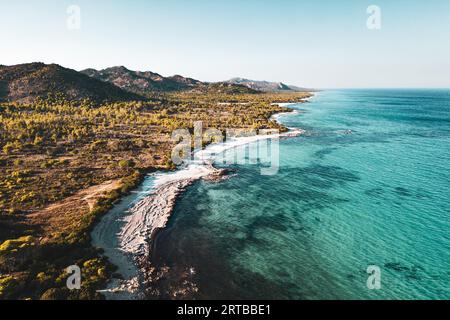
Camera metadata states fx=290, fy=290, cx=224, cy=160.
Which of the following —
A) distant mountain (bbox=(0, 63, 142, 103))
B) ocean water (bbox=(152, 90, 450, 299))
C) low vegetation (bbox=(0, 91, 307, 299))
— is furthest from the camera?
distant mountain (bbox=(0, 63, 142, 103))

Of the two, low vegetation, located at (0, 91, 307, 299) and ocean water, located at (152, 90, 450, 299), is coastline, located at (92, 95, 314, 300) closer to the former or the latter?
low vegetation, located at (0, 91, 307, 299)

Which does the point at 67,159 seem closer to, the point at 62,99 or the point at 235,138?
the point at 235,138

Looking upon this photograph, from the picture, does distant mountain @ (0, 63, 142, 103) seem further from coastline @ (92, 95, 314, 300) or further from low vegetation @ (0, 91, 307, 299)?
coastline @ (92, 95, 314, 300)

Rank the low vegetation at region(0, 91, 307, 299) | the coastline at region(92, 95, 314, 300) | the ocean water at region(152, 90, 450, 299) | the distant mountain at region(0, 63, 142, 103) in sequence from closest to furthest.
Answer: the coastline at region(92, 95, 314, 300) → the ocean water at region(152, 90, 450, 299) → the low vegetation at region(0, 91, 307, 299) → the distant mountain at region(0, 63, 142, 103)

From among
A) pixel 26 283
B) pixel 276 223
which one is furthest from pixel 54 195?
pixel 276 223

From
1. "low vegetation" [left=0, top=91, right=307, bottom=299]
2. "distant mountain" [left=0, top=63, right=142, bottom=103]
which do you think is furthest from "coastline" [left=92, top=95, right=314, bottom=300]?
"distant mountain" [left=0, top=63, right=142, bottom=103]

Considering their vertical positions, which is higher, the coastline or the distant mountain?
the distant mountain

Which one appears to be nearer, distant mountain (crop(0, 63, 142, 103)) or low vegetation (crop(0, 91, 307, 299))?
low vegetation (crop(0, 91, 307, 299))

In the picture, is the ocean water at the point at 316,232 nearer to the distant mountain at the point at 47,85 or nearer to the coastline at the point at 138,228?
the coastline at the point at 138,228
